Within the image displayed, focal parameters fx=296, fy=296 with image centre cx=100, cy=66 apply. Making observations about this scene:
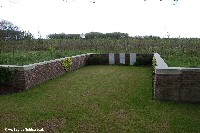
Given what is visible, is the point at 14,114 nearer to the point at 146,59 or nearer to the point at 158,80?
the point at 158,80

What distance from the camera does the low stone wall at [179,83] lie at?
29.5ft

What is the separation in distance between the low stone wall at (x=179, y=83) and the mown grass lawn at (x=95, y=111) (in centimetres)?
39

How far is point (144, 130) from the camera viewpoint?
21.2 ft

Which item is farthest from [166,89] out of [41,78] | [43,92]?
[41,78]

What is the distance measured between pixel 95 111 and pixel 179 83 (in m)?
2.86

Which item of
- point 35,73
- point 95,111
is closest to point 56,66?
point 35,73

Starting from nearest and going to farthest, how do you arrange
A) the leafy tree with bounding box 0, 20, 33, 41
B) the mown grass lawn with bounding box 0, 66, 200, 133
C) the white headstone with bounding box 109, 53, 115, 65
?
the mown grass lawn with bounding box 0, 66, 200, 133 < the white headstone with bounding box 109, 53, 115, 65 < the leafy tree with bounding box 0, 20, 33, 41

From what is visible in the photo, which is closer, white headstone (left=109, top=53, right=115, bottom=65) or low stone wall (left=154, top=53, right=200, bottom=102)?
low stone wall (left=154, top=53, right=200, bottom=102)

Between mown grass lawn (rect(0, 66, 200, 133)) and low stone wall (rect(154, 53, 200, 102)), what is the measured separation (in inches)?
15.2

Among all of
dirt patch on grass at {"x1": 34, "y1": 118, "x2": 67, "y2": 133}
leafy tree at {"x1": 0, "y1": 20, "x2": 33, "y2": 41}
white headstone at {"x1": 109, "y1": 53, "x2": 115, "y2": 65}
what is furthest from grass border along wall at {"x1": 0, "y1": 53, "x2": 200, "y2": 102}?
leafy tree at {"x1": 0, "y1": 20, "x2": 33, "y2": 41}

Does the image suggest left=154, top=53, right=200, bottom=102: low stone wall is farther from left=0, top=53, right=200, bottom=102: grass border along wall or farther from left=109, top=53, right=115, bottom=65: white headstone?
left=109, top=53, right=115, bottom=65: white headstone

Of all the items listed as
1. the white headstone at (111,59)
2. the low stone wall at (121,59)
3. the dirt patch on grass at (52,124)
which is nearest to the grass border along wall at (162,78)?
the dirt patch on grass at (52,124)

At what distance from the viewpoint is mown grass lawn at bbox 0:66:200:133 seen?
22.0 feet

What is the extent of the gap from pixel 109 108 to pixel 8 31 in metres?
21.1
